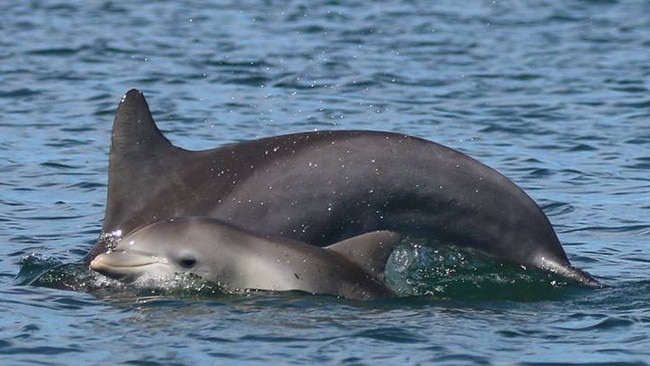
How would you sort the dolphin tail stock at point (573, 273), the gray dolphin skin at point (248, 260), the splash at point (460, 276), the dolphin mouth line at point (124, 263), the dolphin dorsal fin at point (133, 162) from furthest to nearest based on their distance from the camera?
the dolphin dorsal fin at point (133, 162), the dolphin tail stock at point (573, 273), the splash at point (460, 276), the dolphin mouth line at point (124, 263), the gray dolphin skin at point (248, 260)

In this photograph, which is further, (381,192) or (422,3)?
(422,3)

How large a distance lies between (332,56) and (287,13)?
280 inches

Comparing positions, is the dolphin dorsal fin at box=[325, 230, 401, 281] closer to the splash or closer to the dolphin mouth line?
the splash

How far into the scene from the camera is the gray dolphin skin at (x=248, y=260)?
1293 cm

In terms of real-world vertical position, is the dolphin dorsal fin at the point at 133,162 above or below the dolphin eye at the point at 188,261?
above

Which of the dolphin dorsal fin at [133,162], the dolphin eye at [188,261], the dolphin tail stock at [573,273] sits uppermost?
the dolphin dorsal fin at [133,162]

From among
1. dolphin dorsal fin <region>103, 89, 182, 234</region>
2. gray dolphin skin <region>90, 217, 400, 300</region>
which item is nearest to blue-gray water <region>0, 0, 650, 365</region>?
gray dolphin skin <region>90, 217, 400, 300</region>

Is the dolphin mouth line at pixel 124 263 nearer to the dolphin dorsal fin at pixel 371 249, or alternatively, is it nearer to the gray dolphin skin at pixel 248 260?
the gray dolphin skin at pixel 248 260

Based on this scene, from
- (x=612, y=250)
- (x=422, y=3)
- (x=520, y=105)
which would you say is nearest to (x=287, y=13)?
(x=422, y=3)

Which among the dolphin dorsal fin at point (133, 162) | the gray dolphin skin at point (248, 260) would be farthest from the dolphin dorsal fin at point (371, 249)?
the dolphin dorsal fin at point (133, 162)

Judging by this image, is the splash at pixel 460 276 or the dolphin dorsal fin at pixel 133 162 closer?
the splash at pixel 460 276

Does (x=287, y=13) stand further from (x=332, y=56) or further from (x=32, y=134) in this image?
(x=32, y=134)

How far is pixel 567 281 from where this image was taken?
14.2m

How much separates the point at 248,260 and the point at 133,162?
6.70ft
